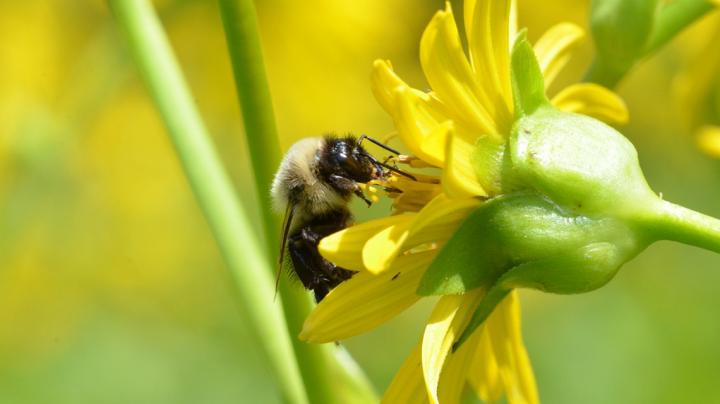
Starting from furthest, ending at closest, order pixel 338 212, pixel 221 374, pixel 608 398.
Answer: pixel 221 374 < pixel 608 398 < pixel 338 212

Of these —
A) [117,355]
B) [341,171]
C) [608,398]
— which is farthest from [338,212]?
[117,355]

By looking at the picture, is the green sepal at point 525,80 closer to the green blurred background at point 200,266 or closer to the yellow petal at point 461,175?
the yellow petal at point 461,175

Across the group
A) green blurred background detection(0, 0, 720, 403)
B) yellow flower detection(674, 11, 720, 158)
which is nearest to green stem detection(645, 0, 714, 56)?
yellow flower detection(674, 11, 720, 158)

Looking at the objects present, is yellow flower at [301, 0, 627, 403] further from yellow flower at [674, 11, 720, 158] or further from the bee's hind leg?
yellow flower at [674, 11, 720, 158]

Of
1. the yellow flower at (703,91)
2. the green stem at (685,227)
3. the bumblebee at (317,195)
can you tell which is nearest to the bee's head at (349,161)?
the bumblebee at (317,195)

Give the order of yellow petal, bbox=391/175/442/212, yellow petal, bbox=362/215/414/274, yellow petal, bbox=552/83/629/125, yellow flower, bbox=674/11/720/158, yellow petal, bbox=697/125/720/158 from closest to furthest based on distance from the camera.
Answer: yellow petal, bbox=362/215/414/274
yellow petal, bbox=391/175/442/212
yellow petal, bbox=552/83/629/125
yellow petal, bbox=697/125/720/158
yellow flower, bbox=674/11/720/158

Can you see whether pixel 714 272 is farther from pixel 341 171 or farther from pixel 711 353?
pixel 341 171
